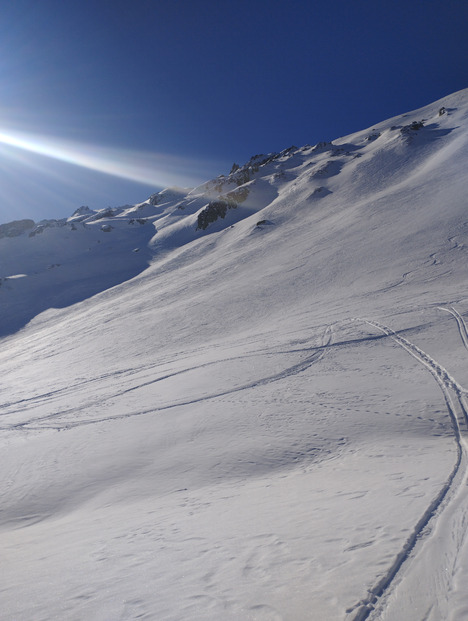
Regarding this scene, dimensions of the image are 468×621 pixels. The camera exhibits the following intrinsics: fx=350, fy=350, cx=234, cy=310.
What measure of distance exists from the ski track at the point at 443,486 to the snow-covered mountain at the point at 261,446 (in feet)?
0.08

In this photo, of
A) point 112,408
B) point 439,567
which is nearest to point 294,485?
point 439,567

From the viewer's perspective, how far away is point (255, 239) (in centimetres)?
4106

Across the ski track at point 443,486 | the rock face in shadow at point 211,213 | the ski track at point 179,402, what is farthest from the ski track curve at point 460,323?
the rock face in shadow at point 211,213

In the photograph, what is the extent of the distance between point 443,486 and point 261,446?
3.90 meters

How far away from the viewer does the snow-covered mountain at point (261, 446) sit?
3.72 meters

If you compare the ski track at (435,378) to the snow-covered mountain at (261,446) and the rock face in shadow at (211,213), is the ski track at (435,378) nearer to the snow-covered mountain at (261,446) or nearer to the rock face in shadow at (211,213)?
the snow-covered mountain at (261,446)

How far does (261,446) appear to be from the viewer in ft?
26.3

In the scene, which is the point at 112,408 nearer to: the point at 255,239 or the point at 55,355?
the point at 55,355

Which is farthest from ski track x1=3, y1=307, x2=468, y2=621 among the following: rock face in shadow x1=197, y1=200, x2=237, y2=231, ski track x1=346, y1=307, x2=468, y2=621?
rock face in shadow x1=197, y1=200, x2=237, y2=231

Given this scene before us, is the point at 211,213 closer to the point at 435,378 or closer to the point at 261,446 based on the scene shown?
the point at 435,378

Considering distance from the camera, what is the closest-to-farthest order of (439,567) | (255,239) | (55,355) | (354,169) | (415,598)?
(415,598) < (439,567) < (55,355) < (255,239) < (354,169)

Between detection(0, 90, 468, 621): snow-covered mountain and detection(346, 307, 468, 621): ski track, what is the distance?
0.03m

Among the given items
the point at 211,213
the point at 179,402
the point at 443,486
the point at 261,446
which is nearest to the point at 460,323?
the point at 261,446

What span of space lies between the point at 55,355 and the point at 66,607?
22.7 m
